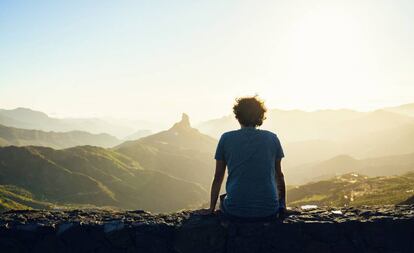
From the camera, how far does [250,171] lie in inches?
261

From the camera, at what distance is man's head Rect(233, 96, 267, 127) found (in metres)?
6.98

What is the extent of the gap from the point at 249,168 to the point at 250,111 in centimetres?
100

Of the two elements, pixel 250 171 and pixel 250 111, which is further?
pixel 250 111

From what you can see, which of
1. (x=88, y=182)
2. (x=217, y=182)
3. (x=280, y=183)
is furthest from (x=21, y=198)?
(x=280, y=183)

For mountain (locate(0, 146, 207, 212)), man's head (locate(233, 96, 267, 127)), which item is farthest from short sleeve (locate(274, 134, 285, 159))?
mountain (locate(0, 146, 207, 212))

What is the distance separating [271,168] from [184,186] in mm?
164579

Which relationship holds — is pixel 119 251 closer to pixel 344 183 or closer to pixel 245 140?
pixel 245 140

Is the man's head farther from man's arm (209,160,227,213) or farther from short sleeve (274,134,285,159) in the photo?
man's arm (209,160,227,213)

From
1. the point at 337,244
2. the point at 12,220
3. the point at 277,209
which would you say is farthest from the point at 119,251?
the point at 337,244

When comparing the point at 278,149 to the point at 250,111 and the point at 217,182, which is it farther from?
the point at 217,182

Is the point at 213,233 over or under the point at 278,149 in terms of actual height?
under

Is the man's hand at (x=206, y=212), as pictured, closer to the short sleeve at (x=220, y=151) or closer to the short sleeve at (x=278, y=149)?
the short sleeve at (x=220, y=151)

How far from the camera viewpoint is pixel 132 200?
496 ft

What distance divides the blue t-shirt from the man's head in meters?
0.16
